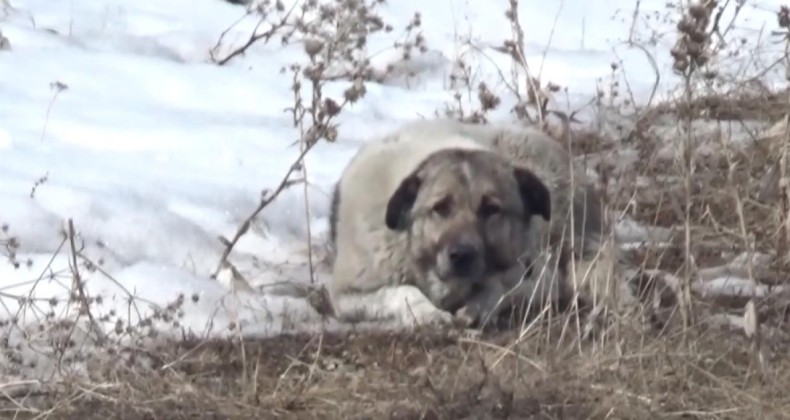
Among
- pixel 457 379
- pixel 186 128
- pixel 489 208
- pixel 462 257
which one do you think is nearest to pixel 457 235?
pixel 462 257

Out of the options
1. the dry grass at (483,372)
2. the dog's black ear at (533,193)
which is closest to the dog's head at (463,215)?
the dog's black ear at (533,193)

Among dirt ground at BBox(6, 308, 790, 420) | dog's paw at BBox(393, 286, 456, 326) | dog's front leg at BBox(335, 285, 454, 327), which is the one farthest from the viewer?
dog's front leg at BBox(335, 285, 454, 327)

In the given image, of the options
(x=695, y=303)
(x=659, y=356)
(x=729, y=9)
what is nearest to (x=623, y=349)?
(x=659, y=356)

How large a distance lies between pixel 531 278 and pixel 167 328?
1258 millimetres

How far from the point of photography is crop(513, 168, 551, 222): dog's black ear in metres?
5.40

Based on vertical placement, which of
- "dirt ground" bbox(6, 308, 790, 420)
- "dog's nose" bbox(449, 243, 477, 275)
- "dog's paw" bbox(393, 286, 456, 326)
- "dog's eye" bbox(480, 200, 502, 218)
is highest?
"dog's eye" bbox(480, 200, 502, 218)

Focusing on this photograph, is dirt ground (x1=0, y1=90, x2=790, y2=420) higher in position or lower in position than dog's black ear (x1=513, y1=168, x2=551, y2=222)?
Result: lower

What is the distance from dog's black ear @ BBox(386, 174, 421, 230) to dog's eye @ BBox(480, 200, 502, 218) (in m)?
0.24

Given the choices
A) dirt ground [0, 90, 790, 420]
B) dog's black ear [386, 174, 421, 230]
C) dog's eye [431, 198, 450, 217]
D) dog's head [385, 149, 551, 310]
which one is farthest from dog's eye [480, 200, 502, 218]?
dirt ground [0, 90, 790, 420]

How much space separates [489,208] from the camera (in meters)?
5.30

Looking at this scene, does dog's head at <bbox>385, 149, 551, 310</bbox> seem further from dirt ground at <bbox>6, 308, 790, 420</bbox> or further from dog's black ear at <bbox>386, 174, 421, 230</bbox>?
dirt ground at <bbox>6, 308, 790, 420</bbox>

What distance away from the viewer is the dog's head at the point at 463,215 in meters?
5.22

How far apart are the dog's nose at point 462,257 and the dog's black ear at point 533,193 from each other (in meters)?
0.37

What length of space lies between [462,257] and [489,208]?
9.2 inches
